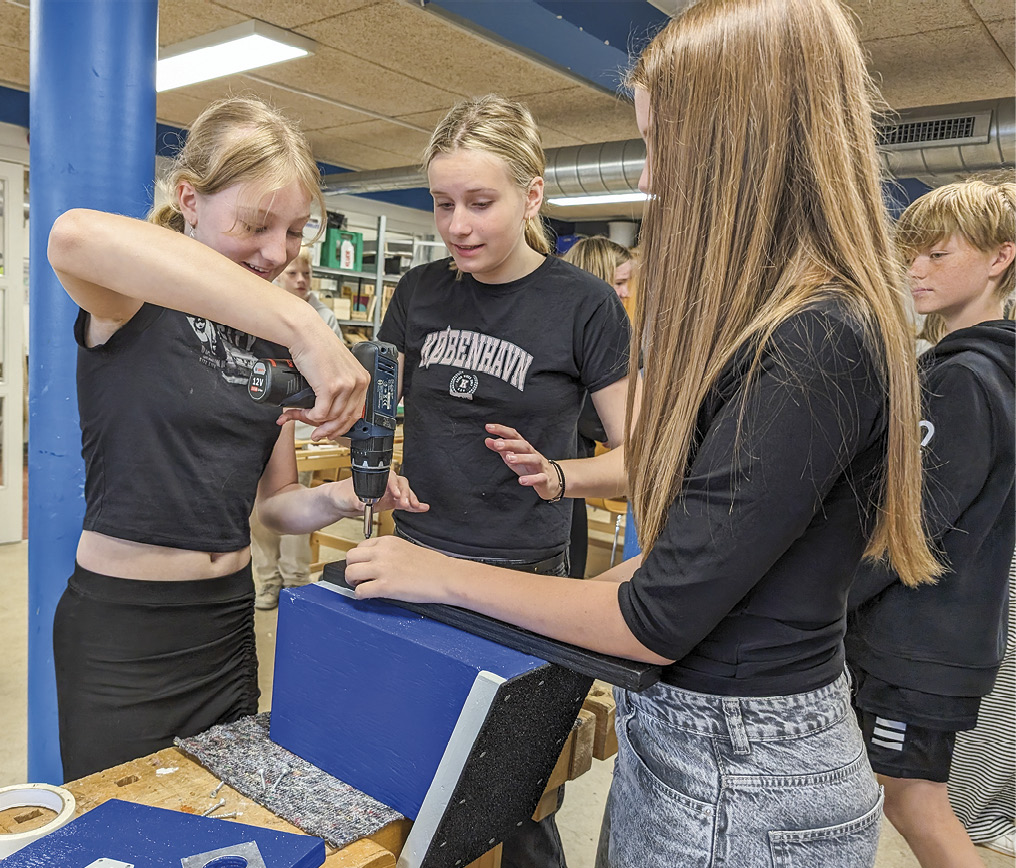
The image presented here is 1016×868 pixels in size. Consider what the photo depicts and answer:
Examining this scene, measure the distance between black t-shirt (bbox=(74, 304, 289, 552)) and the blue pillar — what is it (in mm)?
661

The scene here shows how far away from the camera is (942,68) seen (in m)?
4.50

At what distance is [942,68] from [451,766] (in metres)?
5.04

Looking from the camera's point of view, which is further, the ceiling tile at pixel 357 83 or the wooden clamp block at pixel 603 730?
the ceiling tile at pixel 357 83

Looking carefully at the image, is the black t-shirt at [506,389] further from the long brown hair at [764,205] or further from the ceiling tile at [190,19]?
the ceiling tile at [190,19]

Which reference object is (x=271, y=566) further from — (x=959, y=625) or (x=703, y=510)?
(x=703, y=510)

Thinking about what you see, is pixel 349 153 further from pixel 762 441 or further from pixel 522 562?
pixel 762 441

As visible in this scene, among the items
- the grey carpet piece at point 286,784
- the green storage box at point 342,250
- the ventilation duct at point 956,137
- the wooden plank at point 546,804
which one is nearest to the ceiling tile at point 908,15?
the ventilation duct at point 956,137

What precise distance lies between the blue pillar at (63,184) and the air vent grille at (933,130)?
412cm

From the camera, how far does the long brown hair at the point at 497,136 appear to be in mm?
1596

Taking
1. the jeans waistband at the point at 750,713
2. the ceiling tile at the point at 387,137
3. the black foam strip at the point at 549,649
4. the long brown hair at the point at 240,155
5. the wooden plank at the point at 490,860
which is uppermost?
the ceiling tile at the point at 387,137

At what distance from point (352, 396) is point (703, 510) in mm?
494

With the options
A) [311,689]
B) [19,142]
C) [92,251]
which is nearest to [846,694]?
[311,689]

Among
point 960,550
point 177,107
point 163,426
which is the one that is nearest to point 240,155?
point 163,426

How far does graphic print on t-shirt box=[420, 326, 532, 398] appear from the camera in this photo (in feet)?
5.34
